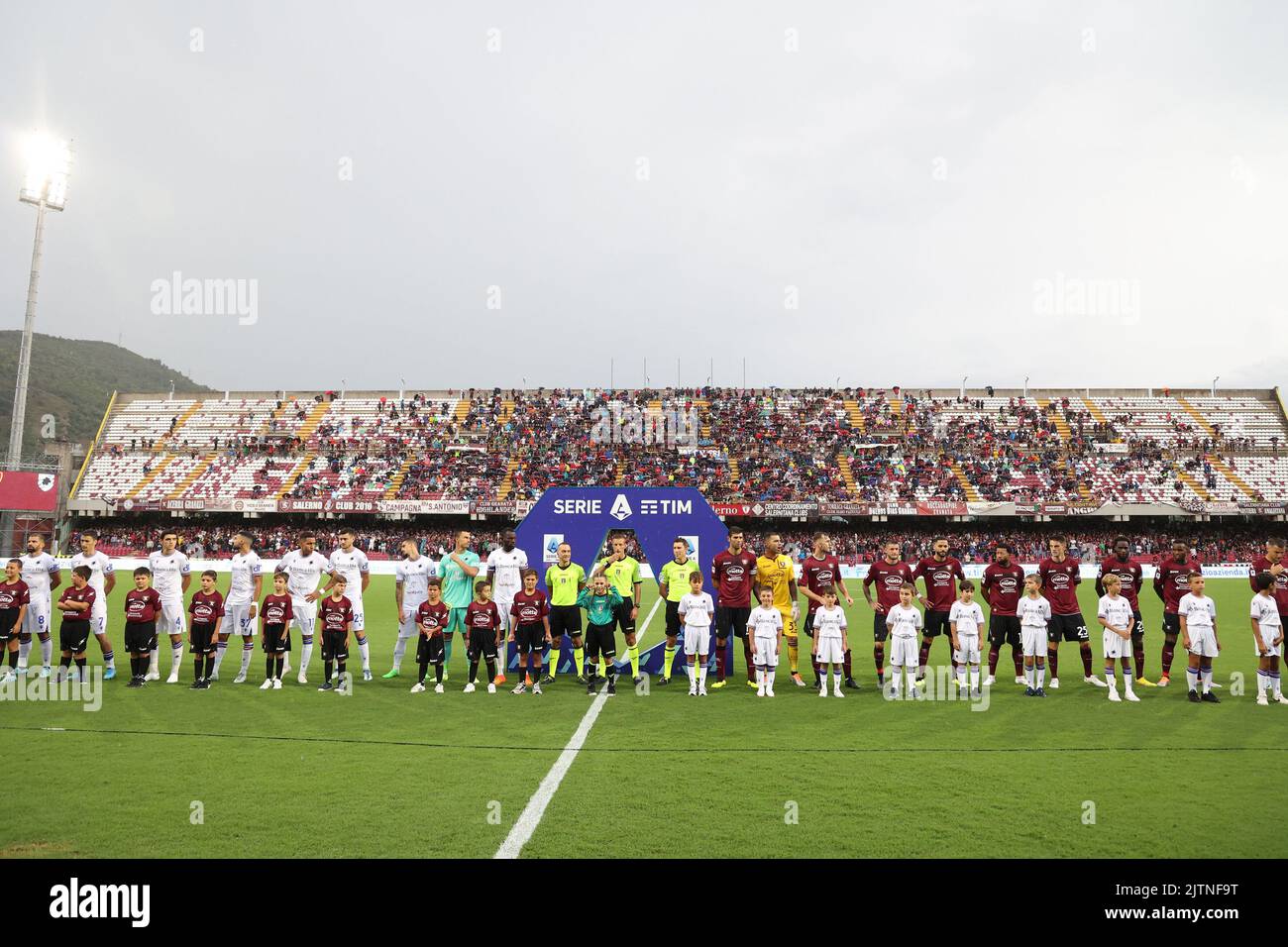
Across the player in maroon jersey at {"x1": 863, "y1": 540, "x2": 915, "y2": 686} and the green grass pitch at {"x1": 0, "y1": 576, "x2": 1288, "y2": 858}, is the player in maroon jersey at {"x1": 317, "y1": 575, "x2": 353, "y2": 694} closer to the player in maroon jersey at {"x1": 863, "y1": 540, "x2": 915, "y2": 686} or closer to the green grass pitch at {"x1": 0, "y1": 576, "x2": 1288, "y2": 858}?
the green grass pitch at {"x1": 0, "y1": 576, "x2": 1288, "y2": 858}

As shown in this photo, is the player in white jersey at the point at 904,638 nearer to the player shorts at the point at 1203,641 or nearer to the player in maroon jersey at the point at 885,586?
the player in maroon jersey at the point at 885,586

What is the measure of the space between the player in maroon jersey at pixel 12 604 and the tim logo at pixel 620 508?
8.30m

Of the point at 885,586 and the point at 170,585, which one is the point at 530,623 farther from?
the point at 170,585

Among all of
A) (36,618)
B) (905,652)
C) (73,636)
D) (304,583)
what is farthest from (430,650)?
(905,652)

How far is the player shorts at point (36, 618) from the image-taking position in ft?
37.8

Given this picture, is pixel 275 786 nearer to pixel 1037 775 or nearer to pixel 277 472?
pixel 1037 775

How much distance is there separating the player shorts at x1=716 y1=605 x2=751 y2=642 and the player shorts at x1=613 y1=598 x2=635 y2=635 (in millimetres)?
1295

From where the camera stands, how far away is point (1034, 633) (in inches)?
425

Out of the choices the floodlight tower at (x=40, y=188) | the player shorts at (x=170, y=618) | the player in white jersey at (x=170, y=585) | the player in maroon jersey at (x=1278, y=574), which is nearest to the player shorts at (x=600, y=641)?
the player in white jersey at (x=170, y=585)

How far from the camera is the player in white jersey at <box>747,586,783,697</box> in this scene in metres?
10.8

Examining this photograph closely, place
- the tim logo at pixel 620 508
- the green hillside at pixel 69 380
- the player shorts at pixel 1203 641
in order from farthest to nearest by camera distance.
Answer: the green hillside at pixel 69 380 → the tim logo at pixel 620 508 → the player shorts at pixel 1203 641

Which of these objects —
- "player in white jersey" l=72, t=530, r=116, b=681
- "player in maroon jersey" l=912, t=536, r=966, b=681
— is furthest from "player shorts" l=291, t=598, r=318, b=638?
"player in maroon jersey" l=912, t=536, r=966, b=681

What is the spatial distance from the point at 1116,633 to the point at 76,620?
13.8 meters
